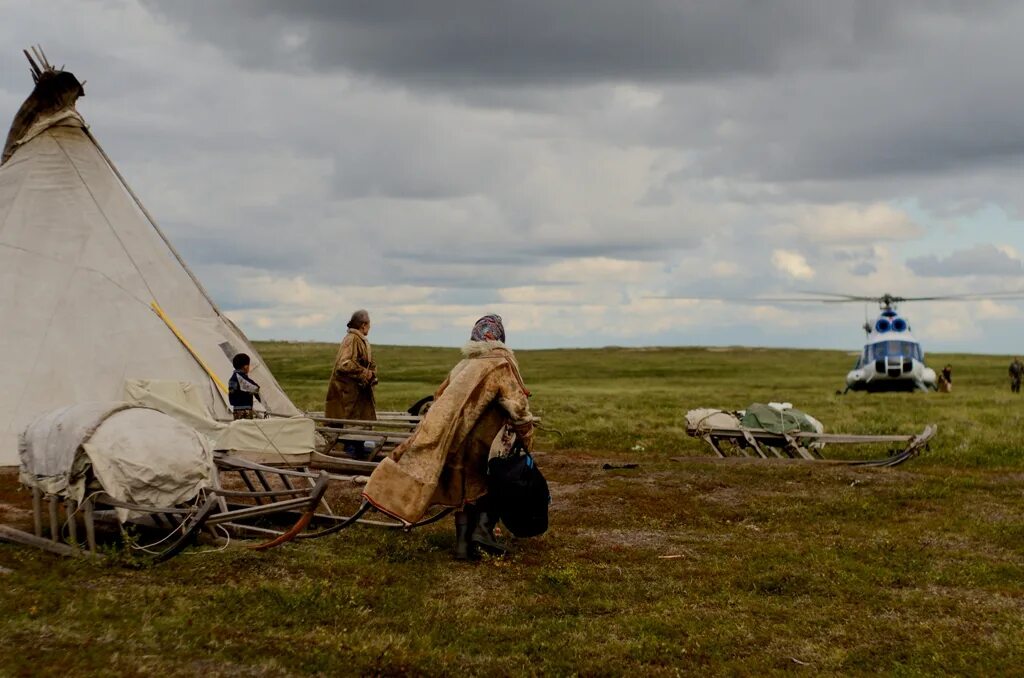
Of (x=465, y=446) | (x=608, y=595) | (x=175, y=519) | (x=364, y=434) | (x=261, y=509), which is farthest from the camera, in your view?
(x=364, y=434)

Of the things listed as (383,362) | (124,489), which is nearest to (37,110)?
(124,489)

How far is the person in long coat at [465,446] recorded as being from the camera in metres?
10.4

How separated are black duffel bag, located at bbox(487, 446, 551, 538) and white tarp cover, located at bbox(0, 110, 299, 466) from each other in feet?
24.6

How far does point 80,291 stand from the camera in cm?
1798

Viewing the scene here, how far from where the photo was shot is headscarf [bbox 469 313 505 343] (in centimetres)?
1105

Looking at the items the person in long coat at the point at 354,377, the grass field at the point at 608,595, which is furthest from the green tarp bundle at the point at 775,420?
the person in long coat at the point at 354,377

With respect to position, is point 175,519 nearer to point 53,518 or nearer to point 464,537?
point 53,518

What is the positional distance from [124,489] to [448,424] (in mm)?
3419

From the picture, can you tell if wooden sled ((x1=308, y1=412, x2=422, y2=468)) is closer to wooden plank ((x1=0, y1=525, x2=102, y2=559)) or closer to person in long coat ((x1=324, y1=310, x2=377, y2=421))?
person in long coat ((x1=324, y1=310, x2=377, y2=421))

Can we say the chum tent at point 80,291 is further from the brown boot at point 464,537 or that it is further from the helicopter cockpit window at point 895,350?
the helicopter cockpit window at point 895,350

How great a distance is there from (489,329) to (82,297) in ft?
34.3

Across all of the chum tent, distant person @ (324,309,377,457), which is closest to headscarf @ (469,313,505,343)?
distant person @ (324,309,377,457)

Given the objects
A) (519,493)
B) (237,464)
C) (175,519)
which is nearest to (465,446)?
(519,493)

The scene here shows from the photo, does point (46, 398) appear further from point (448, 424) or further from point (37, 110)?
point (448, 424)
